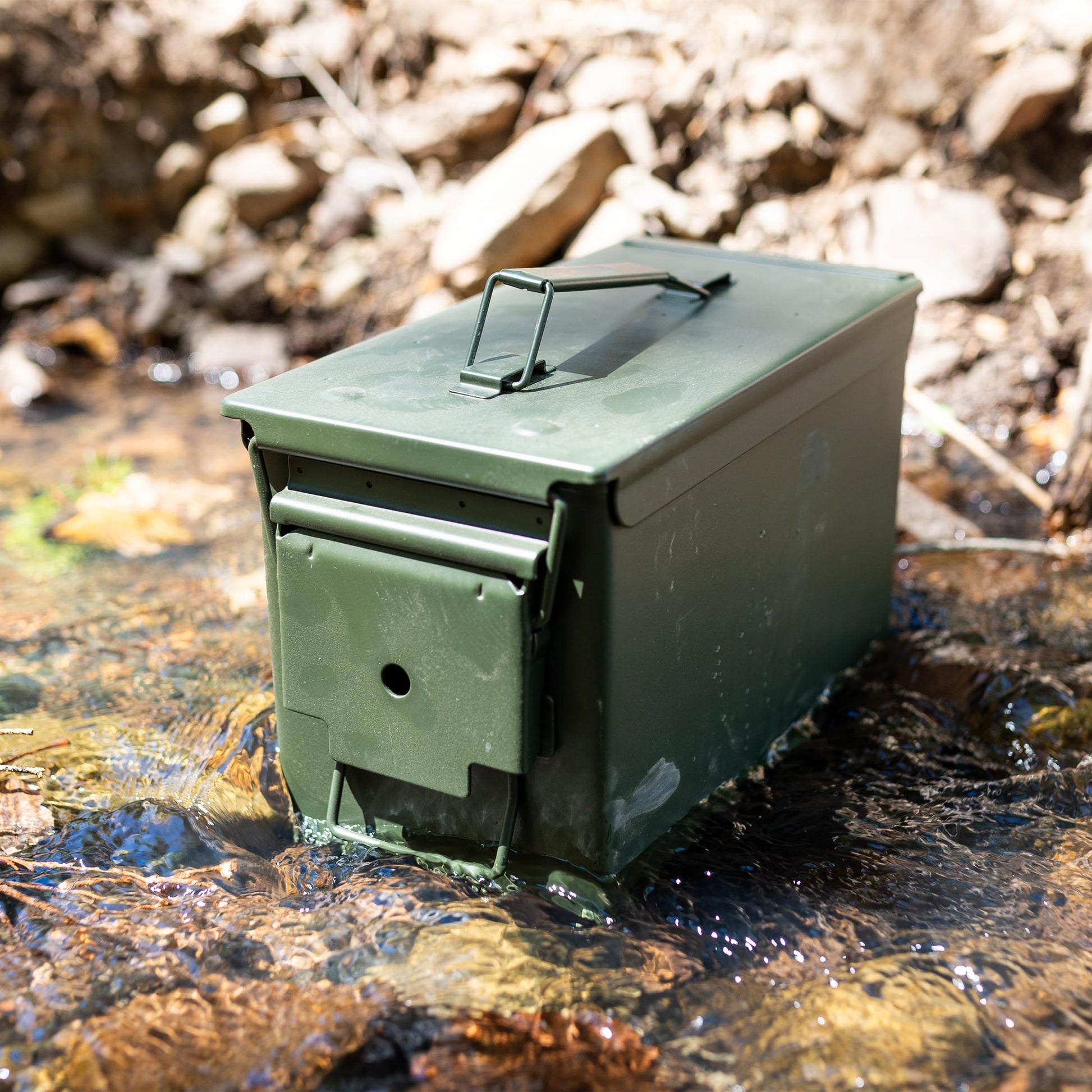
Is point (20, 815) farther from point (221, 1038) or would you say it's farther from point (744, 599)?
point (744, 599)

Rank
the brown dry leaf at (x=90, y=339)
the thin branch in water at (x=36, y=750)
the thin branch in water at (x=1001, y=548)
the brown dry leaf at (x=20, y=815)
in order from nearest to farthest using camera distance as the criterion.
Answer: the brown dry leaf at (x=20, y=815)
the thin branch in water at (x=36, y=750)
the thin branch in water at (x=1001, y=548)
the brown dry leaf at (x=90, y=339)

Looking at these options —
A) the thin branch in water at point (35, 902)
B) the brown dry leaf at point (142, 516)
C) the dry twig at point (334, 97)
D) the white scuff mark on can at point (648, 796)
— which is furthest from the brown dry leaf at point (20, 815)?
the dry twig at point (334, 97)

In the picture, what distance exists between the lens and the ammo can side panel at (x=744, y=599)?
182cm

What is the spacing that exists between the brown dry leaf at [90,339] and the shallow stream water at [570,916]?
309 cm

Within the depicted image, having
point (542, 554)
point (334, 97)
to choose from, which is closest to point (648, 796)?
point (542, 554)

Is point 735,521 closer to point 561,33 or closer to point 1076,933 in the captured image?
point 1076,933

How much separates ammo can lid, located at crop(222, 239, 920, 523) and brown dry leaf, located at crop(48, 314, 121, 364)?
12.3 ft

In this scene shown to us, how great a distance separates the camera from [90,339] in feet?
18.7

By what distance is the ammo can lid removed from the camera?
1.68 m

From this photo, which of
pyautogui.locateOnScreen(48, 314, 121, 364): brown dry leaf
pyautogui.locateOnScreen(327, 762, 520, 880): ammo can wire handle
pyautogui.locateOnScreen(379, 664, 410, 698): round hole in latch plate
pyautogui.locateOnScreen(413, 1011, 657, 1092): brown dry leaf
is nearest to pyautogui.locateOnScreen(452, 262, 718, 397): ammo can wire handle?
pyautogui.locateOnScreen(379, 664, 410, 698): round hole in latch plate

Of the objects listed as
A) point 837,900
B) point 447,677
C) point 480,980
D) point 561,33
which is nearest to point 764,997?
point 837,900

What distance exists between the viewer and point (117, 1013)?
1.72 m

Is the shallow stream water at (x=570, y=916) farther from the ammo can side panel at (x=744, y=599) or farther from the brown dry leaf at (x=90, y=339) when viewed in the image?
the brown dry leaf at (x=90, y=339)

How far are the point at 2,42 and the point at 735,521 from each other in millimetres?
5117
